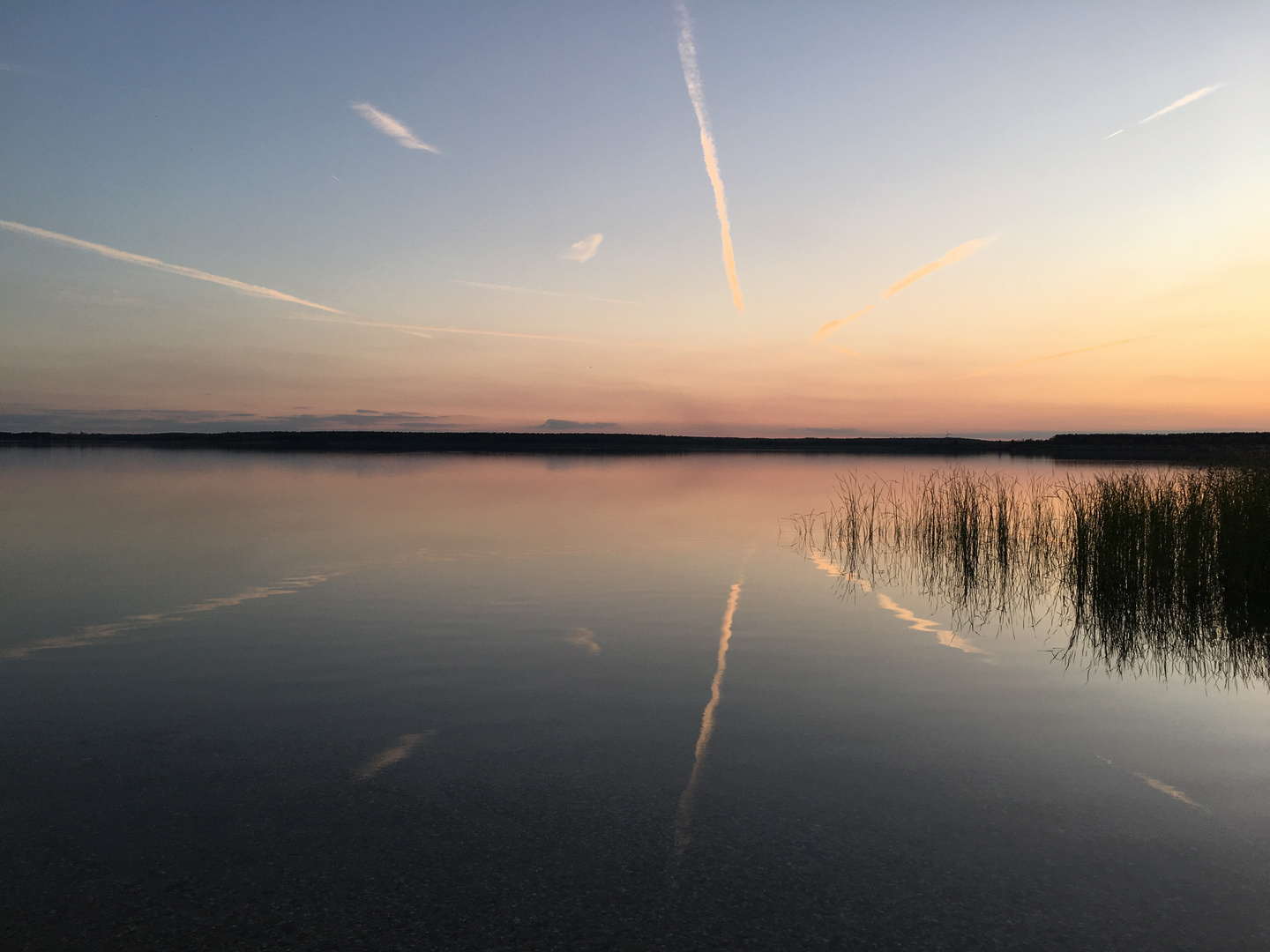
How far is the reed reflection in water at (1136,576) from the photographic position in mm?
8207

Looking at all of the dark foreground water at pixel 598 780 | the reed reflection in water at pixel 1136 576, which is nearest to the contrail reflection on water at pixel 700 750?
the dark foreground water at pixel 598 780

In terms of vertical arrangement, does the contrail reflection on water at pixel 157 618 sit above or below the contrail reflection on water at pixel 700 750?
below

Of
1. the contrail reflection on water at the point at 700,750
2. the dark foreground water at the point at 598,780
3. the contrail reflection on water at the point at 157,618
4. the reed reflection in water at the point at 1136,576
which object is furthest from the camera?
the reed reflection in water at the point at 1136,576

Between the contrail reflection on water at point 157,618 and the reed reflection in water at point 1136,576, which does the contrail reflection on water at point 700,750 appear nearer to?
the reed reflection in water at point 1136,576

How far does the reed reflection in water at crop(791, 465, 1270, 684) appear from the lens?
323 inches

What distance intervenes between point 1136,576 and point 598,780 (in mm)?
9330

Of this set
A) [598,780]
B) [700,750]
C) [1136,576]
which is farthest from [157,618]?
[1136,576]

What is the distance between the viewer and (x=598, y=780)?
454 cm

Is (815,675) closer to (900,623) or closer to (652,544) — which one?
(900,623)

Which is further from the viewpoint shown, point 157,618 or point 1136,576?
point 1136,576

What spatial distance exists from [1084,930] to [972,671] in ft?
13.8

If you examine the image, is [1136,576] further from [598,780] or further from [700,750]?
[598,780]

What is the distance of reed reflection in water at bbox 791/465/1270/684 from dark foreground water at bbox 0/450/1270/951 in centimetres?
65

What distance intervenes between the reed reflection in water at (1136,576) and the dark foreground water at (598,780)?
65cm
